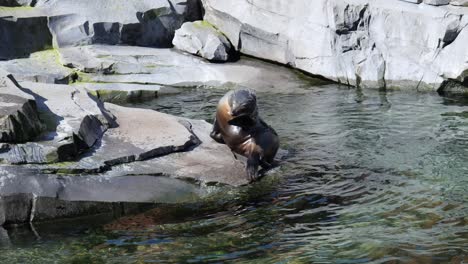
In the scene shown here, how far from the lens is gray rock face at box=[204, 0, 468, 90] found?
446 inches

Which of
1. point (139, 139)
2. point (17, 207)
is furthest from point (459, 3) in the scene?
point (17, 207)

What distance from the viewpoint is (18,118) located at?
5996 millimetres

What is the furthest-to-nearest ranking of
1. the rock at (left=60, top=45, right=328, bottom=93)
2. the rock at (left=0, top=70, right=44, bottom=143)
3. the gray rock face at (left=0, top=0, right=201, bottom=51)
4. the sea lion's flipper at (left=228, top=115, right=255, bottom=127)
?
1. the gray rock face at (left=0, top=0, right=201, bottom=51)
2. the rock at (left=60, top=45, right=328, bottom=93)
3. the sea lion's flipper at (left=228, top=115, right=255, bottom=127)
4. the rock at (left=0, top=70, right=44, bottom=143)

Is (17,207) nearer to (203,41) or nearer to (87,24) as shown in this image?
(87,24)

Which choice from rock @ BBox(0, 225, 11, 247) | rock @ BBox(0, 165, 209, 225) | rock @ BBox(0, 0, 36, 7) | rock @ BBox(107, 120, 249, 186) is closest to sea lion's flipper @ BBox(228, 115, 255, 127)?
rock @ BBox(107, 120, 249, 186)

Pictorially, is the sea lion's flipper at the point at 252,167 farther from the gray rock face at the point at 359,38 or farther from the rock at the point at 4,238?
the gray rock face at the point at 359,38

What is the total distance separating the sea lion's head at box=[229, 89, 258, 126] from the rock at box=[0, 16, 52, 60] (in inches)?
235

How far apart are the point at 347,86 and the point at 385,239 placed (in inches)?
282

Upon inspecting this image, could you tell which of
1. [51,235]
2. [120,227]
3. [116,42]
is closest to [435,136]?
[120,227]

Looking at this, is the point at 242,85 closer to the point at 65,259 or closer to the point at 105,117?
the point at 105,117

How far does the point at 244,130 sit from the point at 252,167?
0.67 meters

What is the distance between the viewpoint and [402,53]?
38.2 feet

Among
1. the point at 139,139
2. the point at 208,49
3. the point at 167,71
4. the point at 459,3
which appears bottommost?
the point at 167,71

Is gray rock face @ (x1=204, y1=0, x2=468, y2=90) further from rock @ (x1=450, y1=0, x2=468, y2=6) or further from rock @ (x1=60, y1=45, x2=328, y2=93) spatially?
rock @ (x1=60, y1=45, x2=328, y2=93)
